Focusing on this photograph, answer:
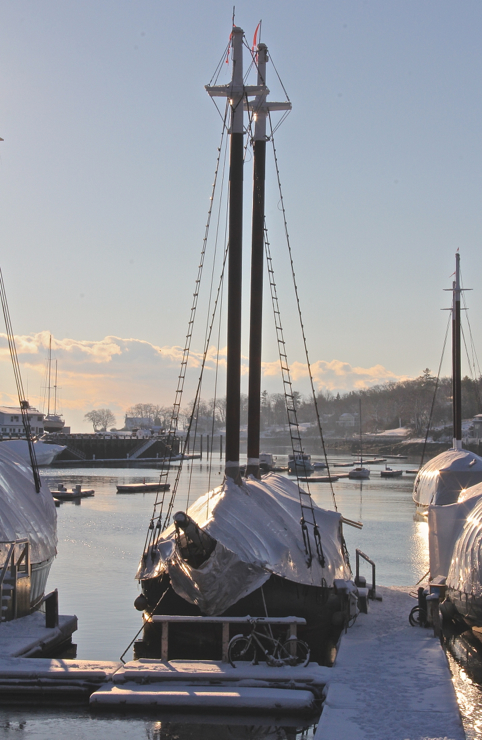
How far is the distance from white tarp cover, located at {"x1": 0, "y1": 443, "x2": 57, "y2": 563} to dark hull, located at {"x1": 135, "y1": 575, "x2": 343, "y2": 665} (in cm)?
345

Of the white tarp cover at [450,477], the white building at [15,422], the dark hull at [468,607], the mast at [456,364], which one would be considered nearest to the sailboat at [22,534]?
the dark hull at [468,607]

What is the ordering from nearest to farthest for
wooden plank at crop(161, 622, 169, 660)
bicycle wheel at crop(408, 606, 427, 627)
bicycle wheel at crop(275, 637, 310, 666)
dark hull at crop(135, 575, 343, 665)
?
bicycle wheel at crop(275, 637, 310, 666) < wooden plank at crop(161, 622, 169, 660) < dark hull at crop(135, 575, 343, 665) < bicycle wheel at crop(408, 606, 427, 627)

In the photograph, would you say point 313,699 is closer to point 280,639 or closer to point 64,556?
point 280,639

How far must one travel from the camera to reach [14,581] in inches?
734

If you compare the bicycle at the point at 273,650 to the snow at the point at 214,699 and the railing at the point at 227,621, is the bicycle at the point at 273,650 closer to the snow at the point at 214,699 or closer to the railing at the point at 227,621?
the railing at the point at 227,621

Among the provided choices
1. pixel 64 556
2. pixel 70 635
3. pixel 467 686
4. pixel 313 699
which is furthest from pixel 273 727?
pixel 64 556

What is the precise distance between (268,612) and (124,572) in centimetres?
1684

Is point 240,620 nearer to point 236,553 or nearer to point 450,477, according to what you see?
point 236,553

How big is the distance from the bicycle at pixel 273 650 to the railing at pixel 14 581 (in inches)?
217

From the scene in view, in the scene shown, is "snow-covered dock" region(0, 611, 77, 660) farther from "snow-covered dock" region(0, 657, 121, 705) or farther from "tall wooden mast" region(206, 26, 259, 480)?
"tall wooden mast" region(206, 26, 259, 480)

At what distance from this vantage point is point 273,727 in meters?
14.0

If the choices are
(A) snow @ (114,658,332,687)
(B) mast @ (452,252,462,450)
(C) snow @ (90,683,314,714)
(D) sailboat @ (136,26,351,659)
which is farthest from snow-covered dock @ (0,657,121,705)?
(B) mast @ (452,252,462,450)

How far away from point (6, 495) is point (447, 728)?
41.5 ft

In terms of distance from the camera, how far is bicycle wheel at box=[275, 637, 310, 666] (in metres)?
15.9
